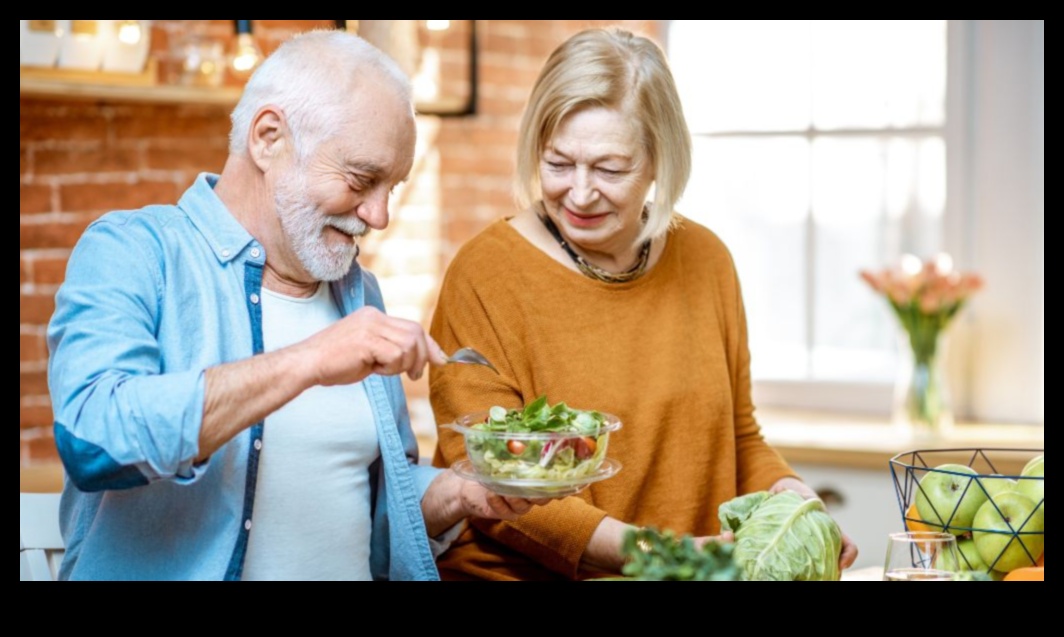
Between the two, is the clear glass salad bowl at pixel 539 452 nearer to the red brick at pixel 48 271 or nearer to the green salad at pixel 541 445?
the green salad at pixel 541 445

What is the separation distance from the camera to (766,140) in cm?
396

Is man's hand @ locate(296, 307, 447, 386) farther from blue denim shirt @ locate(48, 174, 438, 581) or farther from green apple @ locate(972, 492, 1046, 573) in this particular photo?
green apple @ locate(972, 492, 1046, 573)

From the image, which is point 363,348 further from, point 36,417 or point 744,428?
point 36,417

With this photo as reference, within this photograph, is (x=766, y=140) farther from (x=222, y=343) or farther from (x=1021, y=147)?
(x=222, y=343)

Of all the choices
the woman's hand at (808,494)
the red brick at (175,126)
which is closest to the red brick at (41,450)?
the red brick at (175,126)

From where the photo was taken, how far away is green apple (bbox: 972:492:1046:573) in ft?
4.76

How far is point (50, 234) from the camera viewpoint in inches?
114

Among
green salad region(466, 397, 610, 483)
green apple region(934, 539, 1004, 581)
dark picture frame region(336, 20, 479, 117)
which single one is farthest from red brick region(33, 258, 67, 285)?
green apple region(934, 539, 1004, 581)

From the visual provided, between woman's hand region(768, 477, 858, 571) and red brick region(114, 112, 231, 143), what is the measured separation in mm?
1778

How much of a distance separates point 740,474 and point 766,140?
1960mm

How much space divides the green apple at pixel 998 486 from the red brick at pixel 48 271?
85.0 inches

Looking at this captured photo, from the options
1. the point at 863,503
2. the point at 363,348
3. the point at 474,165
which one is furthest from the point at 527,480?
the point at 474,165
